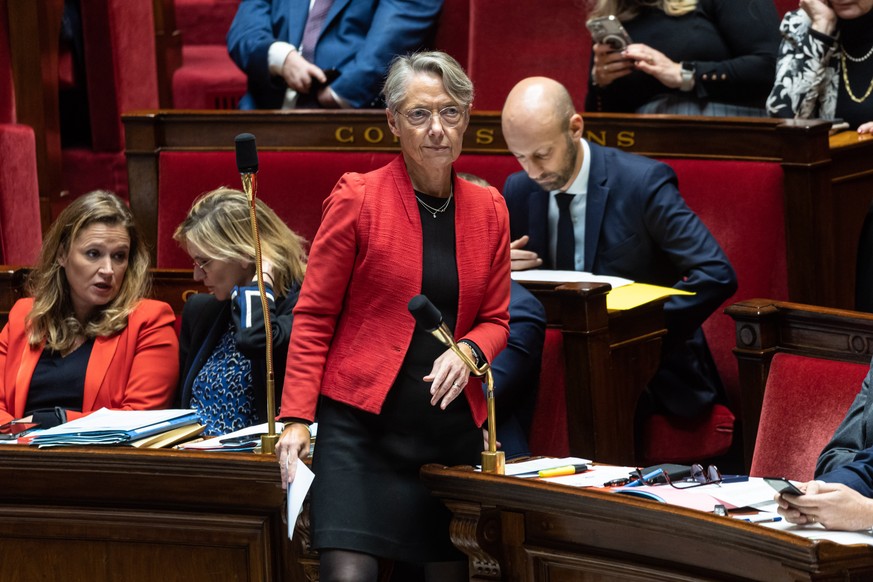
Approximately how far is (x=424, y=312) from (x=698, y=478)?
1.28 ft

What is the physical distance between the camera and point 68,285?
243cm

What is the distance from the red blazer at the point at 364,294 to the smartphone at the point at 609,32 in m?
1.24

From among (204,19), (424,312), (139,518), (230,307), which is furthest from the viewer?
(204,19)

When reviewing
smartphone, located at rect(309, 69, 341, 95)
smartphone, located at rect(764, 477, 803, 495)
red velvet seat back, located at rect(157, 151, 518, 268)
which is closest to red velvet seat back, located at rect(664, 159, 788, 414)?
red velvet seat back, located at rect(157, 151, 518, 268)

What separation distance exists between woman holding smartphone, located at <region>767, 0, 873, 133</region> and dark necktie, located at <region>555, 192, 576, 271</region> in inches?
21.2

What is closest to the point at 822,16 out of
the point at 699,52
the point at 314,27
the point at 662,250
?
the point at 699,52

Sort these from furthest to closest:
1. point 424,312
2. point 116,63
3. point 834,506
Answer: point 116,63, point 424,312, point 834,506

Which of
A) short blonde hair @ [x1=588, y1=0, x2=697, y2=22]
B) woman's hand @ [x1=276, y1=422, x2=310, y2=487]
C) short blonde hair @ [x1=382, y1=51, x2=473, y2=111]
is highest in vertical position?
short blonde hair @ [x1=588, y1=0, x2=697, y2=22]

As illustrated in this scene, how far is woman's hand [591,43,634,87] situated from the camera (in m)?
2.88

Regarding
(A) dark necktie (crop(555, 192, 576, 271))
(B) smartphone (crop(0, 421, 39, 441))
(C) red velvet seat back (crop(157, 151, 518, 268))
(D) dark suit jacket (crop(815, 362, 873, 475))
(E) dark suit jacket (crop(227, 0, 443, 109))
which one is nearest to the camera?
(D) dark suit jacket (crop(815, 362, 873, 475))

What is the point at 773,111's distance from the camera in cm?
279

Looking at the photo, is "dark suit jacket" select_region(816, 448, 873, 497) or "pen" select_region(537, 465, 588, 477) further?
"pen" select_region(537, 465, 588, 477)

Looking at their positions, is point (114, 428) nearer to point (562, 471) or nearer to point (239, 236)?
point (239, 236)

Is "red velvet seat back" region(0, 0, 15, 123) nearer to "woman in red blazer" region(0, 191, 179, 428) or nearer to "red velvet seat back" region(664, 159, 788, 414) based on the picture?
"woman in red blazer" region(0, 191, 179, 428)
